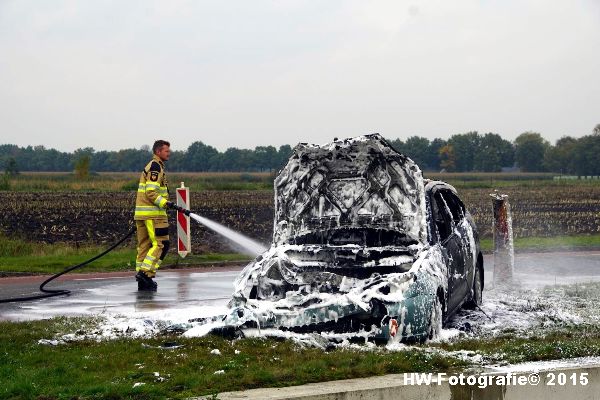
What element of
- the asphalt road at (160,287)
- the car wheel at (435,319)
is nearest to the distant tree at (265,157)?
the asphalt road at (160,287)

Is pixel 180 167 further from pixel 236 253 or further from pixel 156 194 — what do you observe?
pixel 156 194

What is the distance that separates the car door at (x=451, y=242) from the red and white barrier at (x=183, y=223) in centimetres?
789

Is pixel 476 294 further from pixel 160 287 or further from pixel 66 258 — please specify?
pixel 66 258

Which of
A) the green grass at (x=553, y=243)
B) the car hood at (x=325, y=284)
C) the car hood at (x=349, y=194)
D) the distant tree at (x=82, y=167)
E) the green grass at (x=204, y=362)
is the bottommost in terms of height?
the green grass at (x=553, y=243)

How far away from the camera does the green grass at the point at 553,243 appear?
2262 centimetres

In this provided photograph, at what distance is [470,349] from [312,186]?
3.35 m

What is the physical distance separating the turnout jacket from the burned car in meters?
3.54

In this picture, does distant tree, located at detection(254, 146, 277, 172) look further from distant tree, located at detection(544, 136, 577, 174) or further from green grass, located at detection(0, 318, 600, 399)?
green grass, located at detection(0, 318, 600, 399)

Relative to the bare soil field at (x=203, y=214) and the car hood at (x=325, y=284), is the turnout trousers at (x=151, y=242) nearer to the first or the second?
the car hood at (x=325, y=284)

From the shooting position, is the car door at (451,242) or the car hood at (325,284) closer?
the car hood at (325,284)

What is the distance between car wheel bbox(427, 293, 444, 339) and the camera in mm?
8748

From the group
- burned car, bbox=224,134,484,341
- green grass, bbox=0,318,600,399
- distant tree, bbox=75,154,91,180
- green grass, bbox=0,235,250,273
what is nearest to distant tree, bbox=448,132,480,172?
distant tree, bbox=75,154,91,180

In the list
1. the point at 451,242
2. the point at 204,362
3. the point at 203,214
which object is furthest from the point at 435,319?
the point at 203,214

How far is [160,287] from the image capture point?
1452cm
